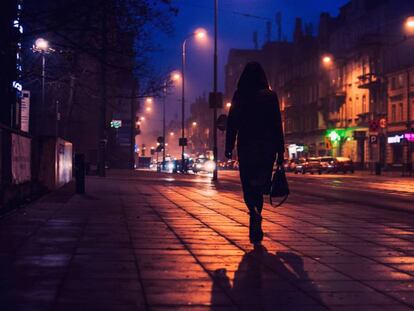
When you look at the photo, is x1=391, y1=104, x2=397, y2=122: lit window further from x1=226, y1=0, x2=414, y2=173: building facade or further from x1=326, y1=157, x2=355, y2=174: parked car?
x1=326, y1=157, x2=355, y2=174: parked car

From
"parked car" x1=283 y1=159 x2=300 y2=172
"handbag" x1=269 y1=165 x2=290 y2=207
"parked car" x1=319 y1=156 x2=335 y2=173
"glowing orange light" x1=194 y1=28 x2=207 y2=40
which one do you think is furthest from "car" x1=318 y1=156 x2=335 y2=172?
"handbag" x1=269 y1=165 x2=290 y2=207

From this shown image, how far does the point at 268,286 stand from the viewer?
6.43m

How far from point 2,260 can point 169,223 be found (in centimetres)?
475

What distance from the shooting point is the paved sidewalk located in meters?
5.77

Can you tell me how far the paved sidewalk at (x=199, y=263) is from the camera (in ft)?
18.9

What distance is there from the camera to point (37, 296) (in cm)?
571

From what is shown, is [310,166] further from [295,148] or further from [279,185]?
[279,185]

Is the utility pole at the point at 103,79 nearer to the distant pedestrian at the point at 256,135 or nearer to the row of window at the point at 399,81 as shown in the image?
the distant pedestrian at the point at 256,135

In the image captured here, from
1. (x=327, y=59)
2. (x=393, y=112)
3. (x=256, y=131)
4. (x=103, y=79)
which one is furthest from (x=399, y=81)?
(x=256, y=131)

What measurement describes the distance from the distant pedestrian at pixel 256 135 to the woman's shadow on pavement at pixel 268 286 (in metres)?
1.24

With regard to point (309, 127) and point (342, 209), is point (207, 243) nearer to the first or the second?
point (342, 209)

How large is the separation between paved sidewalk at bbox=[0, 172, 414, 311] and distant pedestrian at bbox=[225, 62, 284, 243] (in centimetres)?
82

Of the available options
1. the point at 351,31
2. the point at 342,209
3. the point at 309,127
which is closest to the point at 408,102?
the point at 351,31

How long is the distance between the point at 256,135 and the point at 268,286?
3012mm
